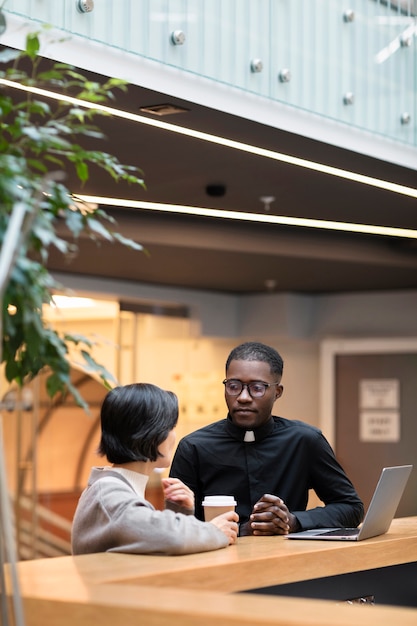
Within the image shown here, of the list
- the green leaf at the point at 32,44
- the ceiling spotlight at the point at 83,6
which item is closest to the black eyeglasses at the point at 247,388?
the ceiling spotlight at the point at 83,6

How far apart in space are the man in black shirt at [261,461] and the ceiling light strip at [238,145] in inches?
49.4

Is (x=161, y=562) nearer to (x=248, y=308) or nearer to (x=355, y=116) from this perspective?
(x=355, y=116)

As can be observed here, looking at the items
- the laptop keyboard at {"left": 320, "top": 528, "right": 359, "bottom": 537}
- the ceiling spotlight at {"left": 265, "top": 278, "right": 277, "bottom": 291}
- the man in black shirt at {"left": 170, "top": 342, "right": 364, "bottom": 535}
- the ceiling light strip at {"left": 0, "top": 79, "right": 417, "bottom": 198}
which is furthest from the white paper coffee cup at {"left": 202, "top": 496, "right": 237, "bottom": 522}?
the ceiling spotlight at {"left": 265, "top": 278, "right": 277, "bottom": 291}

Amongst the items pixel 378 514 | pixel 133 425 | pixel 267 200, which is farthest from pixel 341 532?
pixel 267 200

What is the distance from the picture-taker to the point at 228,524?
3.44 meters

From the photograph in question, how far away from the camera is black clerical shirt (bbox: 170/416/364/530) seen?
4297 millimetres

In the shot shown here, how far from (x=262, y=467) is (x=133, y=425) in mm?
1112

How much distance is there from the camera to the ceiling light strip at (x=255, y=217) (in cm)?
711

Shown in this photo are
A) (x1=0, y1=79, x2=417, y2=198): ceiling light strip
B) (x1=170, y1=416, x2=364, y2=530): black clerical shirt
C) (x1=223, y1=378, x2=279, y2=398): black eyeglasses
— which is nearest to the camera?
(x1=223, y1=378, x2=279, y2=398): black eyeglasses

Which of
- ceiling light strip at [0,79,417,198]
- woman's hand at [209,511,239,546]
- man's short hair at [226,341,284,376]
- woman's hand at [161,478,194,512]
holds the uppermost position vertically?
ceiling light strip at [0,79,417,198]

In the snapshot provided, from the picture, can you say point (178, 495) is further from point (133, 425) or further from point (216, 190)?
point (216, 190)

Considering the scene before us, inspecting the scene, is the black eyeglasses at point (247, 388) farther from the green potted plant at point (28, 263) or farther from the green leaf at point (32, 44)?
the green leaf at point (32, 44)

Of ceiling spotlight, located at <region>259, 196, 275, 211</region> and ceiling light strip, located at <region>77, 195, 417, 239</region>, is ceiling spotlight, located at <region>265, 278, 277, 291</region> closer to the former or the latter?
ceiling light strip, located at <region>77, 195, 417, 239</region>

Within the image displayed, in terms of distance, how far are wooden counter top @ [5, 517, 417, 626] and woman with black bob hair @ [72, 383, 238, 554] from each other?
0.17 ft
